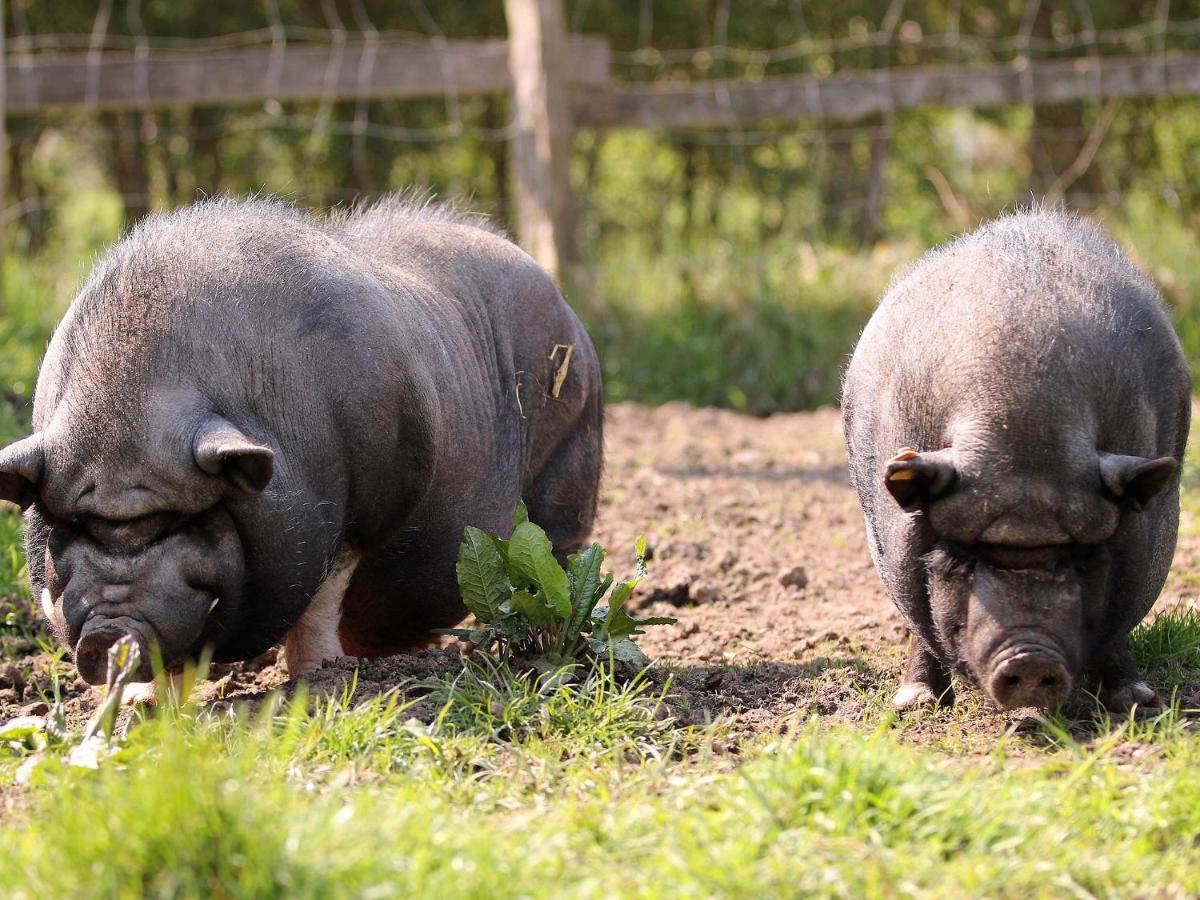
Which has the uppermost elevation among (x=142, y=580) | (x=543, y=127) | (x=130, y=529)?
(x=543, y=127)

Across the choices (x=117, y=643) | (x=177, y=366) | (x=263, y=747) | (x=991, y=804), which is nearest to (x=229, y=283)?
(x=177, y=366)

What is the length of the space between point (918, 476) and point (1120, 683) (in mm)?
927

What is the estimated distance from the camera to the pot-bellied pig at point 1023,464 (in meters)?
4.00

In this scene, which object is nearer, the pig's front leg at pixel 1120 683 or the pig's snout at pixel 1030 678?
the pig's snout at pixel 1030 678

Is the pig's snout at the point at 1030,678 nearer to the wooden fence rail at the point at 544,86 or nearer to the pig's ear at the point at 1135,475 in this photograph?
the pig's ear at the point at 1135,475

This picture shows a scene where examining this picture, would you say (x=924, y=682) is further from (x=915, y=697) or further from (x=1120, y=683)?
(x=1120, y=683)

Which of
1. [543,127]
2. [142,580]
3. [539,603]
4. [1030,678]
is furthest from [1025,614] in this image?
[543,127]

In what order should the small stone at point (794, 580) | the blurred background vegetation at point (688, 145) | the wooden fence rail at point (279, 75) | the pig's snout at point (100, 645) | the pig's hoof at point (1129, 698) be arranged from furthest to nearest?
the blurred background vegetation at point (688, 145) < the wooden fence rail at point (279, 75) < the small stone at point (794, 580) < the pig's hoof at point (1129, 698) < the pig's snout at point (100, 645)

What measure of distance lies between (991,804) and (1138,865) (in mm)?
311

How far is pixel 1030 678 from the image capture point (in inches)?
155

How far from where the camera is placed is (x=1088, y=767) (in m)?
3.66

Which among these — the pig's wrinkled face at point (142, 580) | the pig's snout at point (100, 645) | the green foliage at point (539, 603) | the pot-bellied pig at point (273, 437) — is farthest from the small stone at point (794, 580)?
the pig's snout at point (100, 645)

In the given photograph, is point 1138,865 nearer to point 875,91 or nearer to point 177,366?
point 177,366

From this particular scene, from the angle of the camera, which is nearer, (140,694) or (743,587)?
(140,694)
